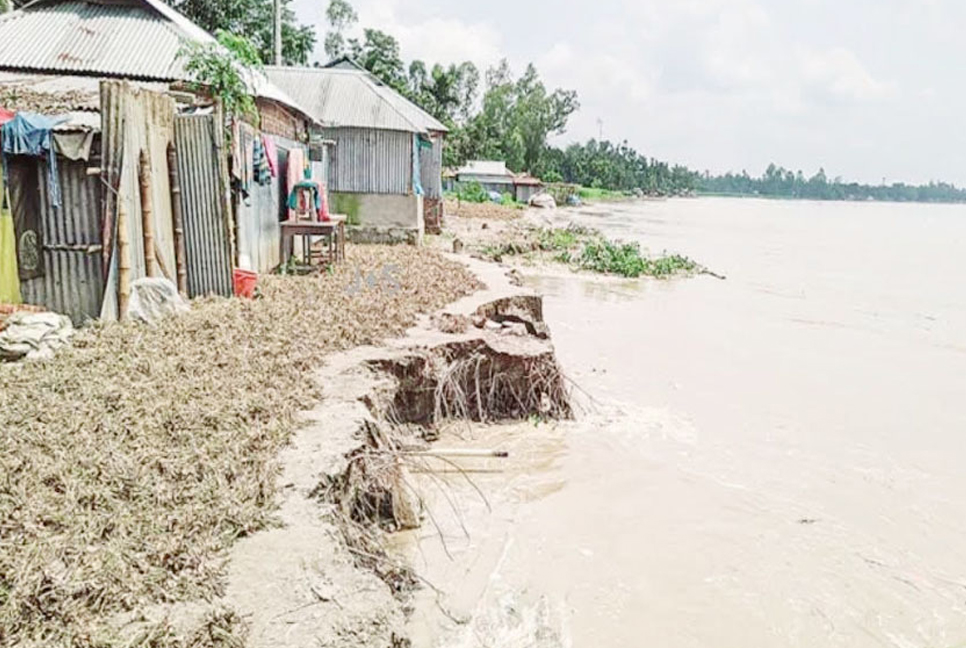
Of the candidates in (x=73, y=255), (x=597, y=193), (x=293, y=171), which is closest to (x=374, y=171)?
(x=293, y=171)

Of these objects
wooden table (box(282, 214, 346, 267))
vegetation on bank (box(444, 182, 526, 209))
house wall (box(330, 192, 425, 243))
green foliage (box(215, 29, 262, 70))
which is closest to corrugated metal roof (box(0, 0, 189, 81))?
wooden table (box(282, 214, 346, 267))

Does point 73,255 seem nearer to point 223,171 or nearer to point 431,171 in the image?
point 223,171

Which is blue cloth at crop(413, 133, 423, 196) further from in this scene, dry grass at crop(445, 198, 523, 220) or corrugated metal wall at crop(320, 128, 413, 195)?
dry grass at crop(445, 198, 523, 220)

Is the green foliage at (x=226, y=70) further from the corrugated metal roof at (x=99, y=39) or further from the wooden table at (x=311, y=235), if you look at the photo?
the wooden table at (x=311, y=235)

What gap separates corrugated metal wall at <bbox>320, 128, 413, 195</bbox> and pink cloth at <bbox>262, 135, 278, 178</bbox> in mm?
7194

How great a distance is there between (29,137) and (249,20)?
80.8ft

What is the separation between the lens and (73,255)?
741 cm

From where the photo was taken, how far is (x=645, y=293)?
1844cm

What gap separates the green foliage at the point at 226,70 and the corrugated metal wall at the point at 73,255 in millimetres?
2227

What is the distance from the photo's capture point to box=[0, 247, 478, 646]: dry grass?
3.05 meters

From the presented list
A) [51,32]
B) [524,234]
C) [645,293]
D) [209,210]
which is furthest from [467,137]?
[209,210]

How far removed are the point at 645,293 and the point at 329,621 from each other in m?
16.1

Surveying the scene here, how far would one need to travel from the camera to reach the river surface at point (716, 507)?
187 inches

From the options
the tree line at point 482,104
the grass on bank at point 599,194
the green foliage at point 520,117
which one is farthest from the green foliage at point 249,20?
the grass on bank at point 599,194
